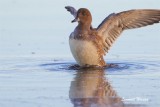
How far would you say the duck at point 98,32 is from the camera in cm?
1130

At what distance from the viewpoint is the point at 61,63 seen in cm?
1146

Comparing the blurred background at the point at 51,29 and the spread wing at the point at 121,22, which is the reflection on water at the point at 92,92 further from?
the blurred background at the point at 51,29

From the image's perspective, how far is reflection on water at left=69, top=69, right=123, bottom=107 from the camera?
788cm

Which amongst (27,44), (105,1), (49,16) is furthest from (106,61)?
(105,1)

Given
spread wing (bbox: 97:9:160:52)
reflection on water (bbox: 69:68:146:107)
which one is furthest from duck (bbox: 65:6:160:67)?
reflection on water (bbox: 69:68:146:107)

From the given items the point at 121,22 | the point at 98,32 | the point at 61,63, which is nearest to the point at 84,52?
the point at 61,63

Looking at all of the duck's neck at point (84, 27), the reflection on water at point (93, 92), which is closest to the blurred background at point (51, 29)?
the duck's neck at point (84, 27)

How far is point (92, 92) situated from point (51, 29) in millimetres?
5645

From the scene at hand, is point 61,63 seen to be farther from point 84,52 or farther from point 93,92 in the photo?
point 93,92

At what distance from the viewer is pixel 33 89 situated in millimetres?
8844

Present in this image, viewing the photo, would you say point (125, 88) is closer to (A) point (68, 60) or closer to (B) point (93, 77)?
(B) point (93, 77)

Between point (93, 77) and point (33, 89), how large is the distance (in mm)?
1496

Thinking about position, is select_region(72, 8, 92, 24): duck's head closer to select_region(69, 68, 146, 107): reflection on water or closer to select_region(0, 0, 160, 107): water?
select_region(0, 0, 160, 107): water

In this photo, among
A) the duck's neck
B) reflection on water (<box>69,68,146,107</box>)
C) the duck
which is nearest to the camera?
reflection on water (<box>69,68,146,107</box>)
